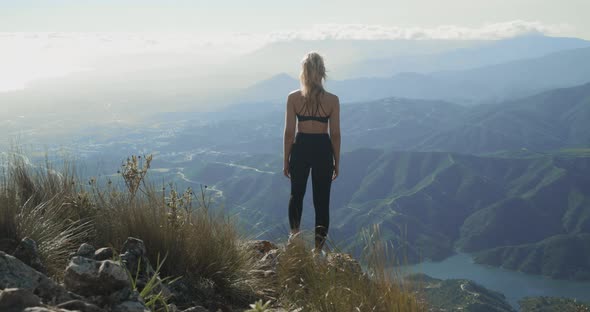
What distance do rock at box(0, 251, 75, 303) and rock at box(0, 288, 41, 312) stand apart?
0.55 metres

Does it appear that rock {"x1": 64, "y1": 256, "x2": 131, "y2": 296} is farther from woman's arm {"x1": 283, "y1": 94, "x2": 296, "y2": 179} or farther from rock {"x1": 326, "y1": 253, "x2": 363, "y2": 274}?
woman's arm {"x1": 283, "y1": 94, "x2": 296, "y2": 179}

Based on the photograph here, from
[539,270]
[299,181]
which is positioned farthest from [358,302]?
[539,270]

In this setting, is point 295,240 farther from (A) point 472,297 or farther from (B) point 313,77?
(A) point 472,297

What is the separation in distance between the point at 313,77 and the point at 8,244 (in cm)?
389

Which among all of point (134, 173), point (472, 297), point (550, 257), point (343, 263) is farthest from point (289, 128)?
point (550, 257)

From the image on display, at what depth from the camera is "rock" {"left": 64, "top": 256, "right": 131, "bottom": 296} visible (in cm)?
275

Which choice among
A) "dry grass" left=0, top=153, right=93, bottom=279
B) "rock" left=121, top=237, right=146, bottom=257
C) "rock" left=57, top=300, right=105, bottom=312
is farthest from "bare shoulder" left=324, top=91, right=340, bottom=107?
"rock" left=57, top=300, right=105, bottom=312

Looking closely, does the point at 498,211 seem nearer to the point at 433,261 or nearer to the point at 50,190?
the point at 433,261

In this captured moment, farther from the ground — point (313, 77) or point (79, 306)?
point (313, 77)

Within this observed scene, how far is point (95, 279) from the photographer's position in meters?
2.75

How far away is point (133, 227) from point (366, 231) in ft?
6.66

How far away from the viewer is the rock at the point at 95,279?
2748mm

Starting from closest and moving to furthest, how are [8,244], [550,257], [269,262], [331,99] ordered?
[8,244] → [269,262] → [331,99] → [550,257]

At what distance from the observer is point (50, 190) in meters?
5.14
